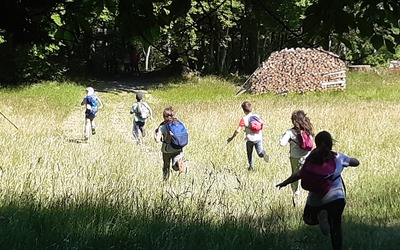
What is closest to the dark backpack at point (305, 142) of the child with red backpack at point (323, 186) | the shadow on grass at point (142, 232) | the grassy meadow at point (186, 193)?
the grassy meadow at point (186, 193)

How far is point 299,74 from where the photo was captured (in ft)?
99.7

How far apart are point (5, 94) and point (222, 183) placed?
2312 centimetres

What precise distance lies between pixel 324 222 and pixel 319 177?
46 cm

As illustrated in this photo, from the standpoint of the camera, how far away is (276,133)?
16672 millimetres

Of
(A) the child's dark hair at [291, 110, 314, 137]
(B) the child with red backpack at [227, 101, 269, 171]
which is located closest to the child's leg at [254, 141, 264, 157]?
(B) the child with red backpack at [227, 101, 269, 171]

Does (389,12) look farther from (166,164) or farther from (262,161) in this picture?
(262,161)

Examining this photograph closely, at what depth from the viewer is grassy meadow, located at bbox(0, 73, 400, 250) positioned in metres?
5.66

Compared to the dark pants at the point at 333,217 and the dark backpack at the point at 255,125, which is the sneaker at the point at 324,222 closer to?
the dark pants at the point at 333,217

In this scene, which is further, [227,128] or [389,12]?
[227,128]

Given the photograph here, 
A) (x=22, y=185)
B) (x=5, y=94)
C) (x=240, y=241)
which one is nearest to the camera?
(x=240, y=241)

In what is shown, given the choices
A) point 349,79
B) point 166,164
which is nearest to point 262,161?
point 166,164

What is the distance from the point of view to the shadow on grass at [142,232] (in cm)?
528

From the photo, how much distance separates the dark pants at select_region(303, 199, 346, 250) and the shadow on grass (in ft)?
0.69

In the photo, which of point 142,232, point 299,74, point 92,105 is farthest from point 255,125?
point 299,74
